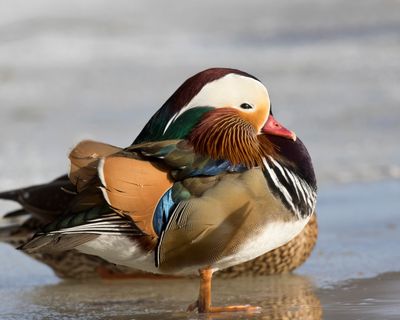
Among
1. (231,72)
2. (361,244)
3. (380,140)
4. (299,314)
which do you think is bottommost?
(299,314)

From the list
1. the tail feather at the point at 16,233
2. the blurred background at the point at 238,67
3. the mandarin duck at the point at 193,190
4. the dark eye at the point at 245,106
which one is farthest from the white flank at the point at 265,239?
the tail feather at the point at 16,233

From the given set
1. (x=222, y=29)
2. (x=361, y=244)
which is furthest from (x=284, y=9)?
(x=361, y=244)

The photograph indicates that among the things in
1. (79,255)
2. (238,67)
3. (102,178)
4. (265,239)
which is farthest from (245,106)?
(238,67)

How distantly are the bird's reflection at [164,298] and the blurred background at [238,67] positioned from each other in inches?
10.2

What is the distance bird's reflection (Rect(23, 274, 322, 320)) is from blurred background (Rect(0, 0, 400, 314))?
0.85 feet

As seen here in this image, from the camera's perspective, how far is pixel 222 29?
42.5 feet

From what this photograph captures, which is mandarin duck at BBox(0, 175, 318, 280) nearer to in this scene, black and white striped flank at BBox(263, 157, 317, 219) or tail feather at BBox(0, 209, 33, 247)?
tail feather at BBox(0, 209, 33, 247)

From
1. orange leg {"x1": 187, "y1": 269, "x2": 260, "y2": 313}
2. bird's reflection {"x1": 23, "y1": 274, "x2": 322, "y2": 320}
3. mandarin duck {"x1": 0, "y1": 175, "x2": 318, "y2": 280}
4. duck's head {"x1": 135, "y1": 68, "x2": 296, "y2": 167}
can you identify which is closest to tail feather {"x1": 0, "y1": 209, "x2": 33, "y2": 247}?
mandarin duck {"x1": 0, "y1": 175, "x2": 318, "y2": 280}

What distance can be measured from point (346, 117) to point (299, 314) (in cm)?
476

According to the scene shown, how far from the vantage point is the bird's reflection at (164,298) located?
431 cm

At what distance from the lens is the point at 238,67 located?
10734 mm

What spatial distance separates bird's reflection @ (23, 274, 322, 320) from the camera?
431 cm

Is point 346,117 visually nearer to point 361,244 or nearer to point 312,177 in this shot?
point 361,244

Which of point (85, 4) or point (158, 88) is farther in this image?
point (85, 4)
